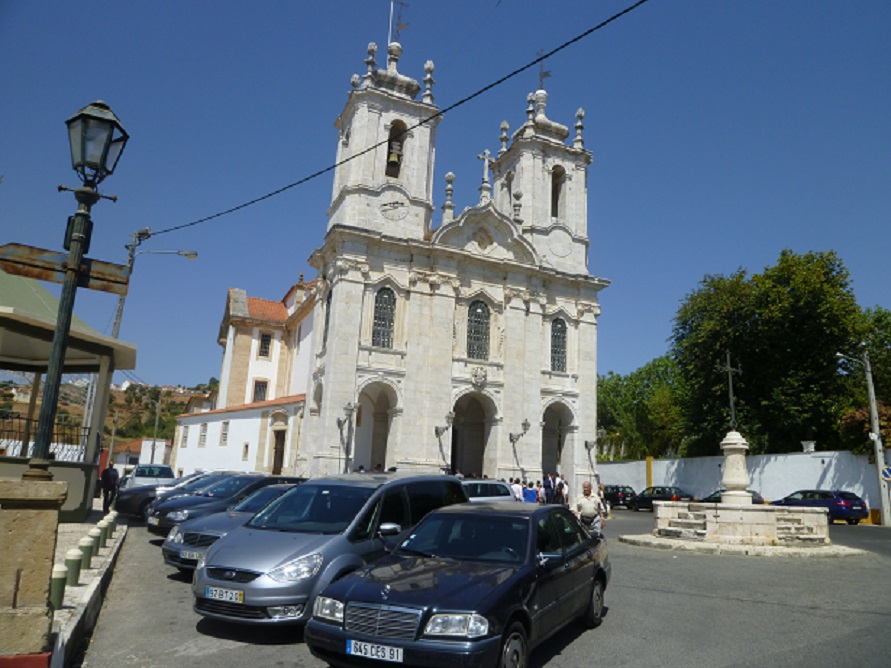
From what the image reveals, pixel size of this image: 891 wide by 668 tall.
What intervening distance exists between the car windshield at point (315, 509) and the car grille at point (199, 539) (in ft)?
5.40

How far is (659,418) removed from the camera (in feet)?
194

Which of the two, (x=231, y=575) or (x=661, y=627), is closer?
(x=231, y=575)

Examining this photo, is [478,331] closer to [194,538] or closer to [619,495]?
Answer: [619,495]

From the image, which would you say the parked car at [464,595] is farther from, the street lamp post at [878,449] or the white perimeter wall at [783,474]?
the white perimeter wall at [783,474]

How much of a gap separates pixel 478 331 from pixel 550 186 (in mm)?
9865

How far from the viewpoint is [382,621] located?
5.27 meters

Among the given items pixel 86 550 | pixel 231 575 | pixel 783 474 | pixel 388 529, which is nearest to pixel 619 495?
pixel 783 474

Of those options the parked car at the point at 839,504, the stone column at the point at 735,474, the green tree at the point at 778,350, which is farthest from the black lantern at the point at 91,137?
the green tree at the point at 778,350

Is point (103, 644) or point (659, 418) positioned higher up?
point (659, 418)

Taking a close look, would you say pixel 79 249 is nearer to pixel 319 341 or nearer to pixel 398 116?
pixel 319 341

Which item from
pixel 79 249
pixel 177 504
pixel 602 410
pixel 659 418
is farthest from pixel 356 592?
pixel 602 410

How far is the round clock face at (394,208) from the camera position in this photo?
99.1 feet

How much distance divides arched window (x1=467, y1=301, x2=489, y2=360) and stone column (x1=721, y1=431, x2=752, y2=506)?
14735 mm

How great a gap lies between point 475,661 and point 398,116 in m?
29.5
